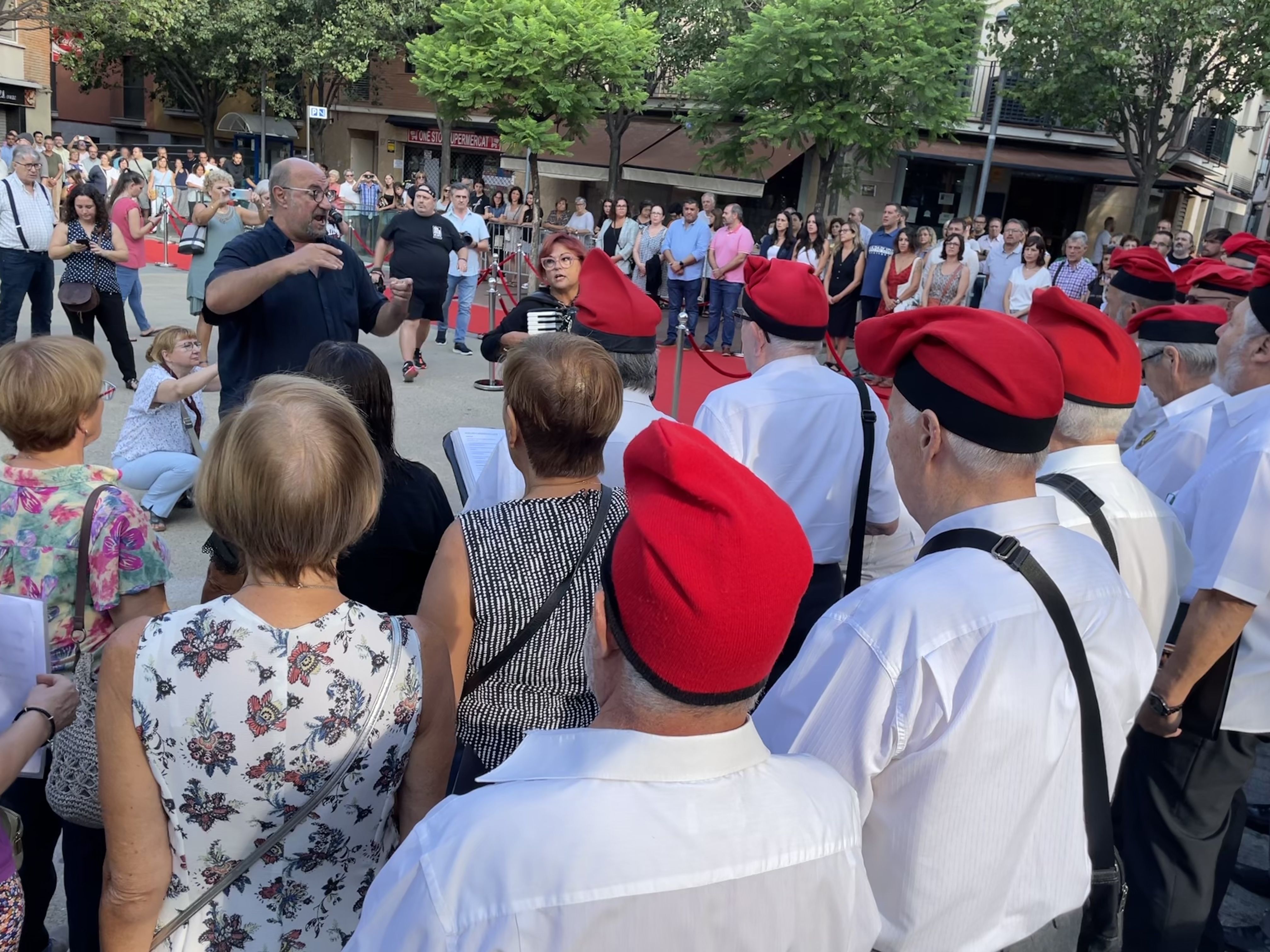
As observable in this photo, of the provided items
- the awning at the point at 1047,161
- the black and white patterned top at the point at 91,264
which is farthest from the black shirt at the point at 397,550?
the awning at the point at 1047,161

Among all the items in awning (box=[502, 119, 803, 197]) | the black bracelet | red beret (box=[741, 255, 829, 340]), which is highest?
awning (box=[502, 119, 803, 197])

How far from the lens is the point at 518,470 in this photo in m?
2.60

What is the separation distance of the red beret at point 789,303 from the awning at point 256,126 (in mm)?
40803

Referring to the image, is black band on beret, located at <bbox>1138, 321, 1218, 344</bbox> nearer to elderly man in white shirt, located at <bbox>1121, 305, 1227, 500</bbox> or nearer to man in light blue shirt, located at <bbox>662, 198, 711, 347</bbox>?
elderly man in white shirt, located at <bbox>1121, 305, 1227, 500</bbox>

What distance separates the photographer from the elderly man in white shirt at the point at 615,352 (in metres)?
2.85

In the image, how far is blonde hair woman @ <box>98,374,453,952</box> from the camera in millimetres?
1549

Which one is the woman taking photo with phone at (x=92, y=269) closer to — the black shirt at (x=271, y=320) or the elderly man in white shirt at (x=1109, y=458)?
the black shirt at (x=271, y=320)

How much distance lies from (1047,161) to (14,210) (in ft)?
89.5

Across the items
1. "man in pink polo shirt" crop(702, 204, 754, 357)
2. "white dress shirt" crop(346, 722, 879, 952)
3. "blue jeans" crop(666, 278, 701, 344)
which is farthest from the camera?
"blue jeans" crop(666, 278, 701, 344)

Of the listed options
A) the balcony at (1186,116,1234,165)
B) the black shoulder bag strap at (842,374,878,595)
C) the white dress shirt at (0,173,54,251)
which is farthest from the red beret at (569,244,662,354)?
the balcony at (1186,116,1234,165)

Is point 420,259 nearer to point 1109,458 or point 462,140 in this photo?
point 1109,458

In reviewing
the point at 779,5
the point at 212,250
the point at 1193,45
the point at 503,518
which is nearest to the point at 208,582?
the point at 503,518

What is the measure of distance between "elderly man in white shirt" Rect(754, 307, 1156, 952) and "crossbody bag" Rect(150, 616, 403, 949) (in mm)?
681

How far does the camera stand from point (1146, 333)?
12.2ft
